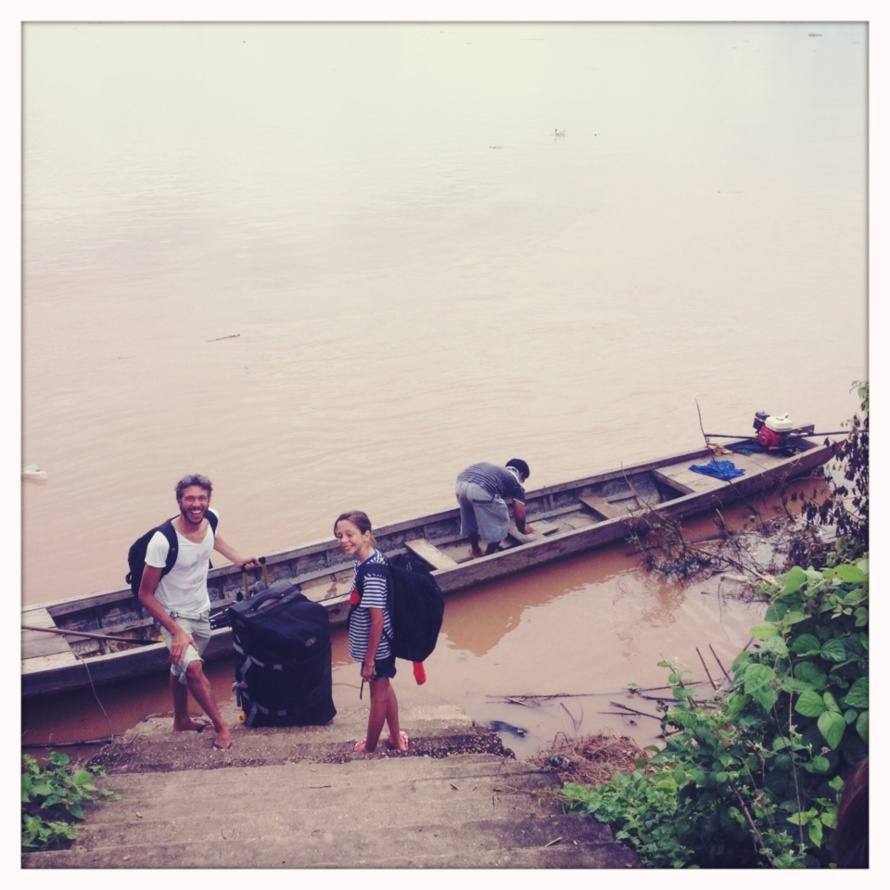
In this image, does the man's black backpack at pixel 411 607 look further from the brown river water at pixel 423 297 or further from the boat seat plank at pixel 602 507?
the boat seat plank at pixel 602 507

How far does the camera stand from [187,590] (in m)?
4.86

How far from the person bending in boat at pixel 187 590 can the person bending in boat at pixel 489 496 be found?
3.02 metres

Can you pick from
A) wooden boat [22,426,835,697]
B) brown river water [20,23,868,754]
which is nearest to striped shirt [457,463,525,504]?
wooden boat [22,426,835,697]

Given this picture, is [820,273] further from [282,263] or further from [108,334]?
[108,334]

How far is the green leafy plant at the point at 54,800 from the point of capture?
349 centimetres

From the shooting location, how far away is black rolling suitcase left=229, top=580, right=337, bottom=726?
480 cm

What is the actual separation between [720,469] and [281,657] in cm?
583

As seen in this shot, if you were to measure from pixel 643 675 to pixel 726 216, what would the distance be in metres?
14.3

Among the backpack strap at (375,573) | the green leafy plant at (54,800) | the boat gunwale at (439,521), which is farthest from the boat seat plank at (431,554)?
the green leafy plant at (54,800)

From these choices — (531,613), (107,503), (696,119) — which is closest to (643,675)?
(531,613)

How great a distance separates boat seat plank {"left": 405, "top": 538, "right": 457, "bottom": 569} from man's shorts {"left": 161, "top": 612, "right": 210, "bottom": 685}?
2.89 metres

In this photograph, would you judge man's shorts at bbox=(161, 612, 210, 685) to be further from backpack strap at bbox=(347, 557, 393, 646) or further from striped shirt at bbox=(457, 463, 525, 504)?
striped shirt at bbox=(457, 463, 525, 504)

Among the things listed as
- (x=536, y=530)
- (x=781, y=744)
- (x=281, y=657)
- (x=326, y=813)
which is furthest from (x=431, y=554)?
(x=781, y=744)

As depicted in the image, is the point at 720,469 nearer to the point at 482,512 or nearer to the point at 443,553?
the point at 482,512
